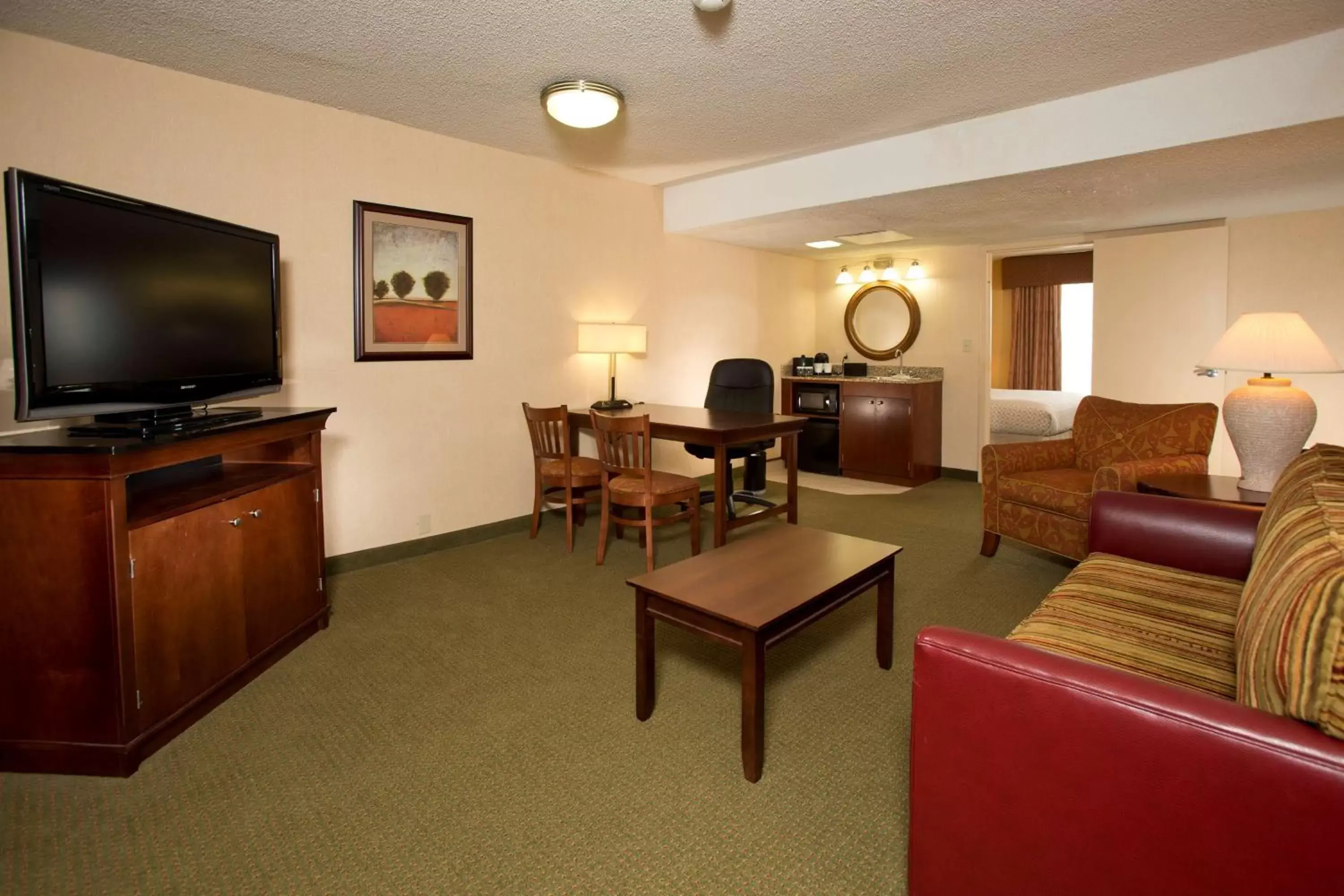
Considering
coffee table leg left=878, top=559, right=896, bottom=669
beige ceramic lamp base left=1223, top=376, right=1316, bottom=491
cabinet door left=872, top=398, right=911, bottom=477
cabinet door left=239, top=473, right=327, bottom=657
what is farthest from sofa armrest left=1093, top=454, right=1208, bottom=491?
cabinet door left=239, top=473, right=327, bottom=657

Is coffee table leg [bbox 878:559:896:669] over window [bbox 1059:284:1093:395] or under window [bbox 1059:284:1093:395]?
under

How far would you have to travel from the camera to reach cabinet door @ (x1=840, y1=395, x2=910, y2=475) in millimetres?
5934

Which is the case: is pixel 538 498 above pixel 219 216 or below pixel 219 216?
below

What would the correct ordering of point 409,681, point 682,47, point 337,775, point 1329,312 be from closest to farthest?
point 337,775
point 409,681
point 682,47
point 1329,312

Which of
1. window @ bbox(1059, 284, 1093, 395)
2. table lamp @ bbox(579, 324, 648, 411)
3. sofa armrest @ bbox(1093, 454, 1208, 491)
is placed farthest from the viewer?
window @ bbox(1059, 284, 1093, 395)

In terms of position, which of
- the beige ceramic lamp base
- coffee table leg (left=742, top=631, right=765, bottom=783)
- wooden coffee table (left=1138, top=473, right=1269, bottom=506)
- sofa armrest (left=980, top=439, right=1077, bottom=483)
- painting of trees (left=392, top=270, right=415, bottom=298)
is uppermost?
painting of trees (left=392, top=270, right=415, bottom=298)

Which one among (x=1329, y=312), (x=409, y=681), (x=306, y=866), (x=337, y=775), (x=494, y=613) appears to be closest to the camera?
(x=306, y=866)

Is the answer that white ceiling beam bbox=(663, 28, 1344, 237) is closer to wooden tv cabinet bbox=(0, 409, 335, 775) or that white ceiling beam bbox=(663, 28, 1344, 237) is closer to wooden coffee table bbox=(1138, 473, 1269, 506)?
wooden coffee table bbox=(1138, 473, 1269, 506)

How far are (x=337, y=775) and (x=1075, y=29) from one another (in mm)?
3576

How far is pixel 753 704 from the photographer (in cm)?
185

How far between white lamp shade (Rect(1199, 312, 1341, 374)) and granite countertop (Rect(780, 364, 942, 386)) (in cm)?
299

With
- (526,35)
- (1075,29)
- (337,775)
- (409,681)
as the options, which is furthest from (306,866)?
(1075,29)

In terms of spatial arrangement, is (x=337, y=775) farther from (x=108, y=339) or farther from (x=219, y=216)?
(x=219, y=216)

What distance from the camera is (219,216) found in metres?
3.16
